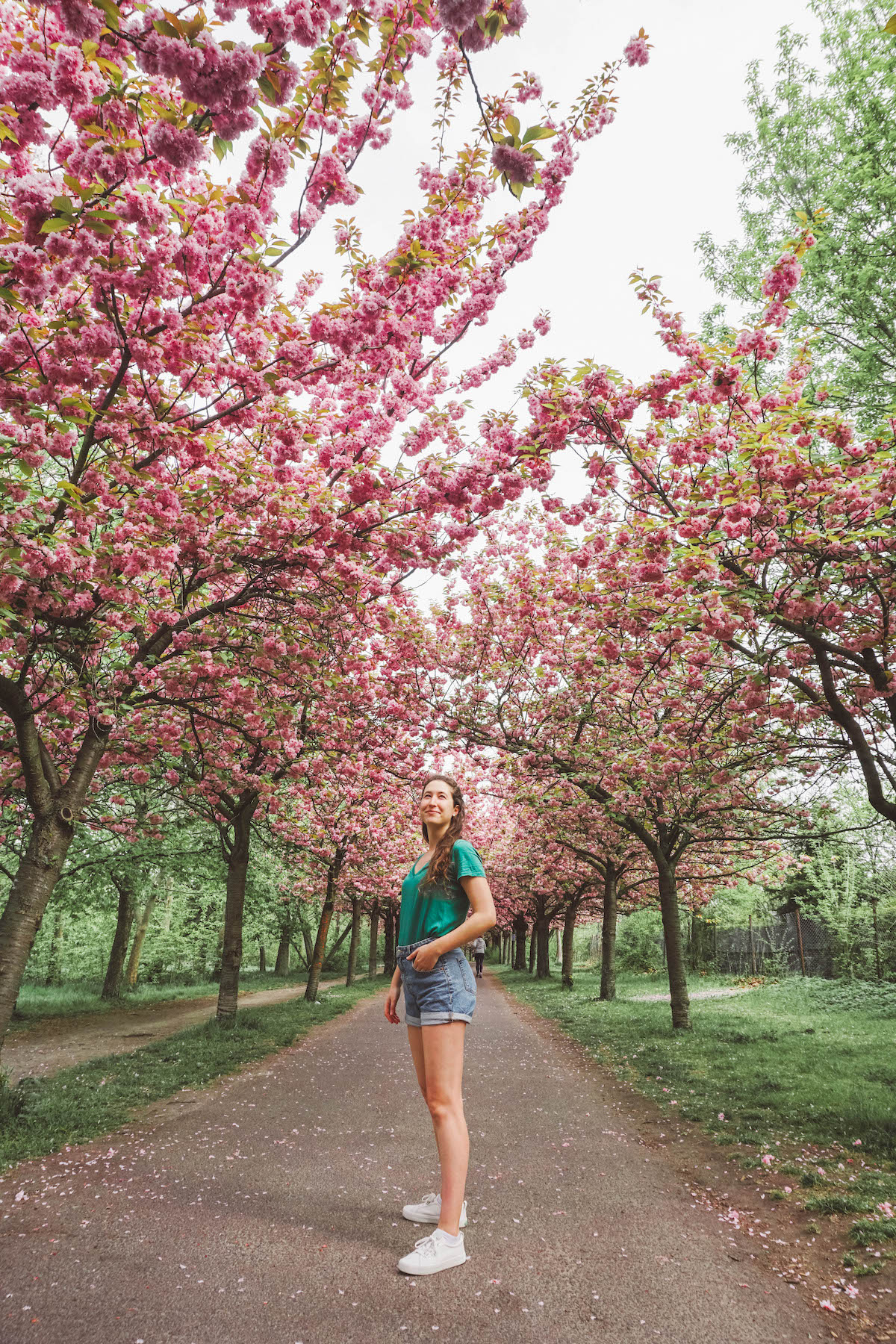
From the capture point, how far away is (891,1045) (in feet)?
33.6

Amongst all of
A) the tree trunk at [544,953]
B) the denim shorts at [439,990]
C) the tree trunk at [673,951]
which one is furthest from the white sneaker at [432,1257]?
the tree trunk at [544,953]

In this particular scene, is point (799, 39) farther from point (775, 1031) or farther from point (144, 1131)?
point (144, 1131)

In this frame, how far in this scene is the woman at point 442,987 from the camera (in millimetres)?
2965

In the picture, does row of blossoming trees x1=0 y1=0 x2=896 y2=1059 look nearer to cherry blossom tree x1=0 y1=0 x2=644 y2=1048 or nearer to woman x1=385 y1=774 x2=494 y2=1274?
cherry blossom tree x1=0 y1=0 x2=644 y2=1048

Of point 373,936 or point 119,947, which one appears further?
point 373,936

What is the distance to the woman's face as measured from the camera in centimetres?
348

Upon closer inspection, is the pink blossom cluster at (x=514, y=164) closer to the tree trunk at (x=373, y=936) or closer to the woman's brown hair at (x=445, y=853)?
the woman's brown hair at (x=445, y=853)

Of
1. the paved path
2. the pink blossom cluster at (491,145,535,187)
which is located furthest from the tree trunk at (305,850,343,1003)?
the pink blossom cluster at (491,145,535,187)

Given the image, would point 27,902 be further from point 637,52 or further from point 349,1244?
point 637,52

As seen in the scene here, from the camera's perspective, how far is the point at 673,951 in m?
11.9

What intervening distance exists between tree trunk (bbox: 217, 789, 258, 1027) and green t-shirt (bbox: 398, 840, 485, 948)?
25.4 ft

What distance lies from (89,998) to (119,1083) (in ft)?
49.9

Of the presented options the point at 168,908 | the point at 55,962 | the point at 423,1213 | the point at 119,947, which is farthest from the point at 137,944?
the point at 423,1213

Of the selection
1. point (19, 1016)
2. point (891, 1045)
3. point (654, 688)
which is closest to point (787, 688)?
point (654, 688)
